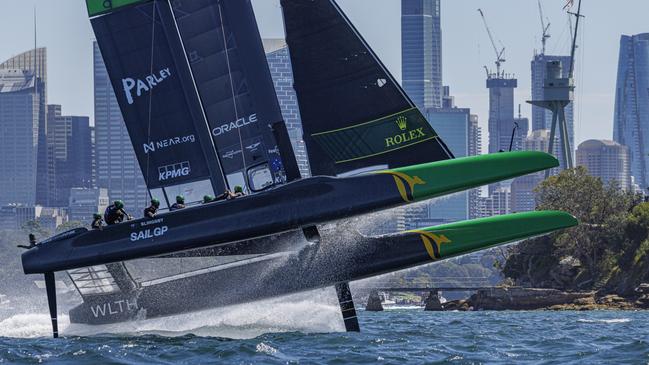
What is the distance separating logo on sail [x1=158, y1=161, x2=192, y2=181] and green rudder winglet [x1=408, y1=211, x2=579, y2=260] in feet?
21.6

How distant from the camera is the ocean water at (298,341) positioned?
25.7 m

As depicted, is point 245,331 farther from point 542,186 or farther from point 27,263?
point 542,186

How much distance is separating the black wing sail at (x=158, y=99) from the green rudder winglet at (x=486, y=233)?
616 cm

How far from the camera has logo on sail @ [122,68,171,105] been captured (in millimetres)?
35125

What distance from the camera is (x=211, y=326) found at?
107 ft

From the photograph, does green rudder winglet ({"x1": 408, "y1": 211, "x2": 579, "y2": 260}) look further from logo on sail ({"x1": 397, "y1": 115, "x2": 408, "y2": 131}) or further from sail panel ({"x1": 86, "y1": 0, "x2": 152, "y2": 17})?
sail panel ({"x1": 86, "y1": 0, "x2": 152, "y2": 17})

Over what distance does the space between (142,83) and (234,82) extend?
210 cm

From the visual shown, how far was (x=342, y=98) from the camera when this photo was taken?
3055 cm

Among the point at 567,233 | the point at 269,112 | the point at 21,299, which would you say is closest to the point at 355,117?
the point at 269,112

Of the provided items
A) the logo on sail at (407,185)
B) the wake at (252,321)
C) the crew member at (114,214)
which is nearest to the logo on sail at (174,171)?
the wake at (252,321)

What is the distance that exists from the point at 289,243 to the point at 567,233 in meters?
47.1

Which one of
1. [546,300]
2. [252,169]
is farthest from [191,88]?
[546,300]

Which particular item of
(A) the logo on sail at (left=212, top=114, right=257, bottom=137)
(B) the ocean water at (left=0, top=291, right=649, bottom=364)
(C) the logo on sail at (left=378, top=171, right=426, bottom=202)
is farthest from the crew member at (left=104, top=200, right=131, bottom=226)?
(C) the logo on sail at (left=378, top=171, right=426, bottom=202)

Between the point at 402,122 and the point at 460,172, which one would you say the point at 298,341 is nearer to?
the point at 460,172
